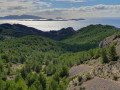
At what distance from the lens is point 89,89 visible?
37.6 metres

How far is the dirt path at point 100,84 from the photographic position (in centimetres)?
3424

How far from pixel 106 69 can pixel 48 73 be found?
2889 inches

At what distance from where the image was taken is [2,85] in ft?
183

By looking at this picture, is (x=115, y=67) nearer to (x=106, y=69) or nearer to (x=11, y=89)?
(x=106, y=69)

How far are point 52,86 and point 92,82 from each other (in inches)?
624

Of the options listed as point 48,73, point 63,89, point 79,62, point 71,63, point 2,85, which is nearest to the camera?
point 63,89

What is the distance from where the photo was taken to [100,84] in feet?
122

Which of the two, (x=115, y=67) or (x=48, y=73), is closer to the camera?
(x=115, y=67)

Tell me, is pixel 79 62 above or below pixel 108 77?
below

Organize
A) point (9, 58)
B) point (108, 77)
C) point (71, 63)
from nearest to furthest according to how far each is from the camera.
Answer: point (108, 77), point (71, 63), point (9, 58)

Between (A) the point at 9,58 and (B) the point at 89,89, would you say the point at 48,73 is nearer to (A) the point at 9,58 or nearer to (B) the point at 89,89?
(A) the point at 9,58

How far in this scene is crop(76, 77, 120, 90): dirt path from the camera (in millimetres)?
34241

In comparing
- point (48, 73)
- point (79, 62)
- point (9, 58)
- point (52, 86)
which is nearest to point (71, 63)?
point (79, 62)

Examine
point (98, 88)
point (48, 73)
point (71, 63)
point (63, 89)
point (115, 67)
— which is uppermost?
point (115, 67)
